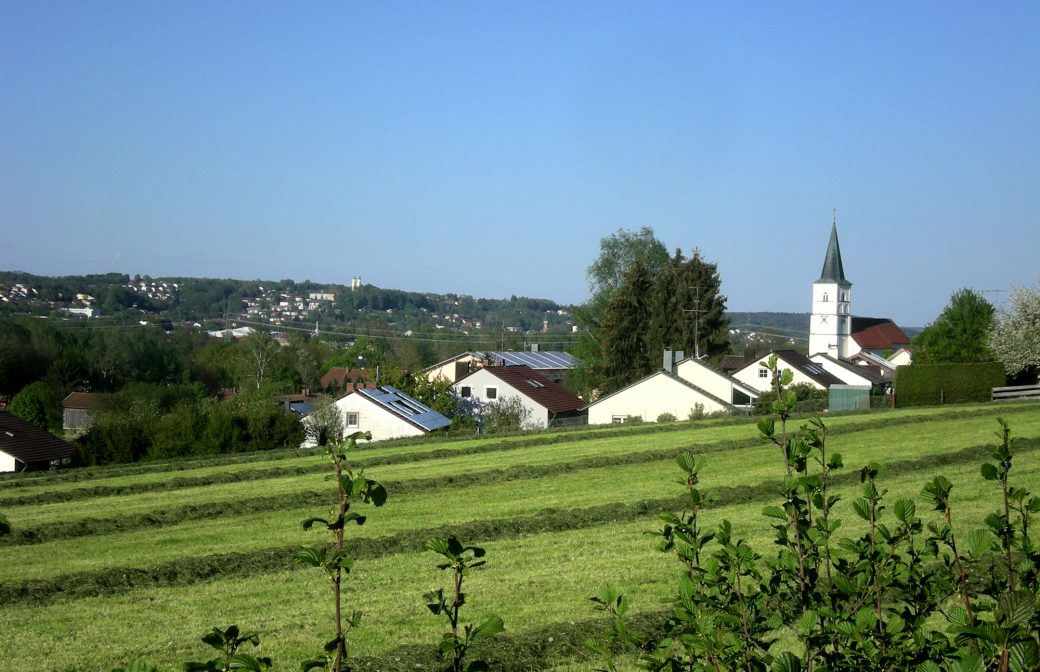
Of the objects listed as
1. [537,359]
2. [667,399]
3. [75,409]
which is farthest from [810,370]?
[75,409]

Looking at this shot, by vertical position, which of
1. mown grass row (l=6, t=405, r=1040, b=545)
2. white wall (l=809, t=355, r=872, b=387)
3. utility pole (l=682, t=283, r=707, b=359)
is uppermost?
utility pole (l=682, t=283, r=707, b=359)

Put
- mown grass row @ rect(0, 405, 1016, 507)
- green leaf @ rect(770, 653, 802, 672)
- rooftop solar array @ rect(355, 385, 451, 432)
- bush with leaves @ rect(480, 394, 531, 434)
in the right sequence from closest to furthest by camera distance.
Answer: green leaf @ rect(770, 653, 802, 672)
mown grass row @ rect(0, 405, 1016, 507)
rooftop solar array @ rect(355, 385, 451, 432)
bush with leaves @ rect(480, 394, 531, 434)

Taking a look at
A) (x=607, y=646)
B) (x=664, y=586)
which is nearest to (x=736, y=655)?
(x=607, y=646)

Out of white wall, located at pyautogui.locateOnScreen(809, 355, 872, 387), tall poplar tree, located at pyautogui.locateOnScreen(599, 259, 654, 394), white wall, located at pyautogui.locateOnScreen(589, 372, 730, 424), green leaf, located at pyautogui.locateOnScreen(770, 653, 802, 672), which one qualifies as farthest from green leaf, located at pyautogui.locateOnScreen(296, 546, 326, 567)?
white wall, located at pyautogui.locateOnScreen(809, 355, 872, 387)

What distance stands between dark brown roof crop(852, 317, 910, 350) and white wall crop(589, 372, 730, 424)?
68.5 meters

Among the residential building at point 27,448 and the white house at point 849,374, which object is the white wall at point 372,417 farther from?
the white house at point 849,374

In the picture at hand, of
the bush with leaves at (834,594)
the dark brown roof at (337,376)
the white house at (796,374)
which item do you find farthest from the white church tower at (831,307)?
the bush with leaves at (834,594)

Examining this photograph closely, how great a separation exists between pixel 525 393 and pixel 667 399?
457 inches

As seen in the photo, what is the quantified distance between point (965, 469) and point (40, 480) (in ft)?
70.6

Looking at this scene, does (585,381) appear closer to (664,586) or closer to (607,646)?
(664,586)

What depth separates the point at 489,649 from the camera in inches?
326

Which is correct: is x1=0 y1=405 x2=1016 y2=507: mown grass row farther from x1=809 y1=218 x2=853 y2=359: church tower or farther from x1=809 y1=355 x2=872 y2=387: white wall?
x1=809 y1=218 x2=853 y2=359: church tower

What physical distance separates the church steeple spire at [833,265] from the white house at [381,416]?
6911cm

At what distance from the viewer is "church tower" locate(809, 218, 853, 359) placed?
98375 millimetres
